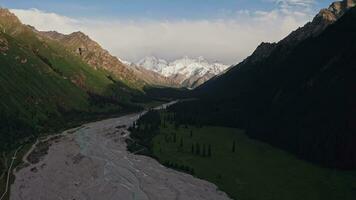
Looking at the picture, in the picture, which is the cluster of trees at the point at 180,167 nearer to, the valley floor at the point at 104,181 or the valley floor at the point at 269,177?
the valley floor at the point at 269,177

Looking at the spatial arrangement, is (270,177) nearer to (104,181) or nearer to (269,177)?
(269,177)

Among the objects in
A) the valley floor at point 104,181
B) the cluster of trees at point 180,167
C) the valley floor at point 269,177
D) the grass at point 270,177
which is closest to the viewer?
the valley floor at point 104,181

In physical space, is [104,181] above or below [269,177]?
below

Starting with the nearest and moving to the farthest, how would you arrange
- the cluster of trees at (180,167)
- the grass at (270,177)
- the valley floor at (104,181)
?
the valley floor at (104,181) → the grass at (270,177) → the cluster of trees at (180,167)

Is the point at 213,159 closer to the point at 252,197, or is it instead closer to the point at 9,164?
the point at 252,197

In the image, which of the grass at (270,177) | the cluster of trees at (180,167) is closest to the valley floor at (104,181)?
the cluster of trees at (180,167)

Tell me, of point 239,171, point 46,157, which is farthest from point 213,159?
point 46,157

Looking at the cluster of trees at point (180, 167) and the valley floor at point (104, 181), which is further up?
the cluster of trees at point (180, 167)

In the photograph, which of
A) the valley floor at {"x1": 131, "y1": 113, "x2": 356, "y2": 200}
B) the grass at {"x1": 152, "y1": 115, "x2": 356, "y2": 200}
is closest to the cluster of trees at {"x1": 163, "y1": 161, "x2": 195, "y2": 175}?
the valley floor at {"x1": 131, "y1": 113, "x2": 356, "y2": 200}

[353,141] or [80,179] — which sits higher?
[353,141]

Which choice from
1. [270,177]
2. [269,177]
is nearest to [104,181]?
[269,177]

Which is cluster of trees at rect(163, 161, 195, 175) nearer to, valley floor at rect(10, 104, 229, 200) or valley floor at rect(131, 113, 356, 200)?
valley floor at rect(131, 113, 356, 200)
